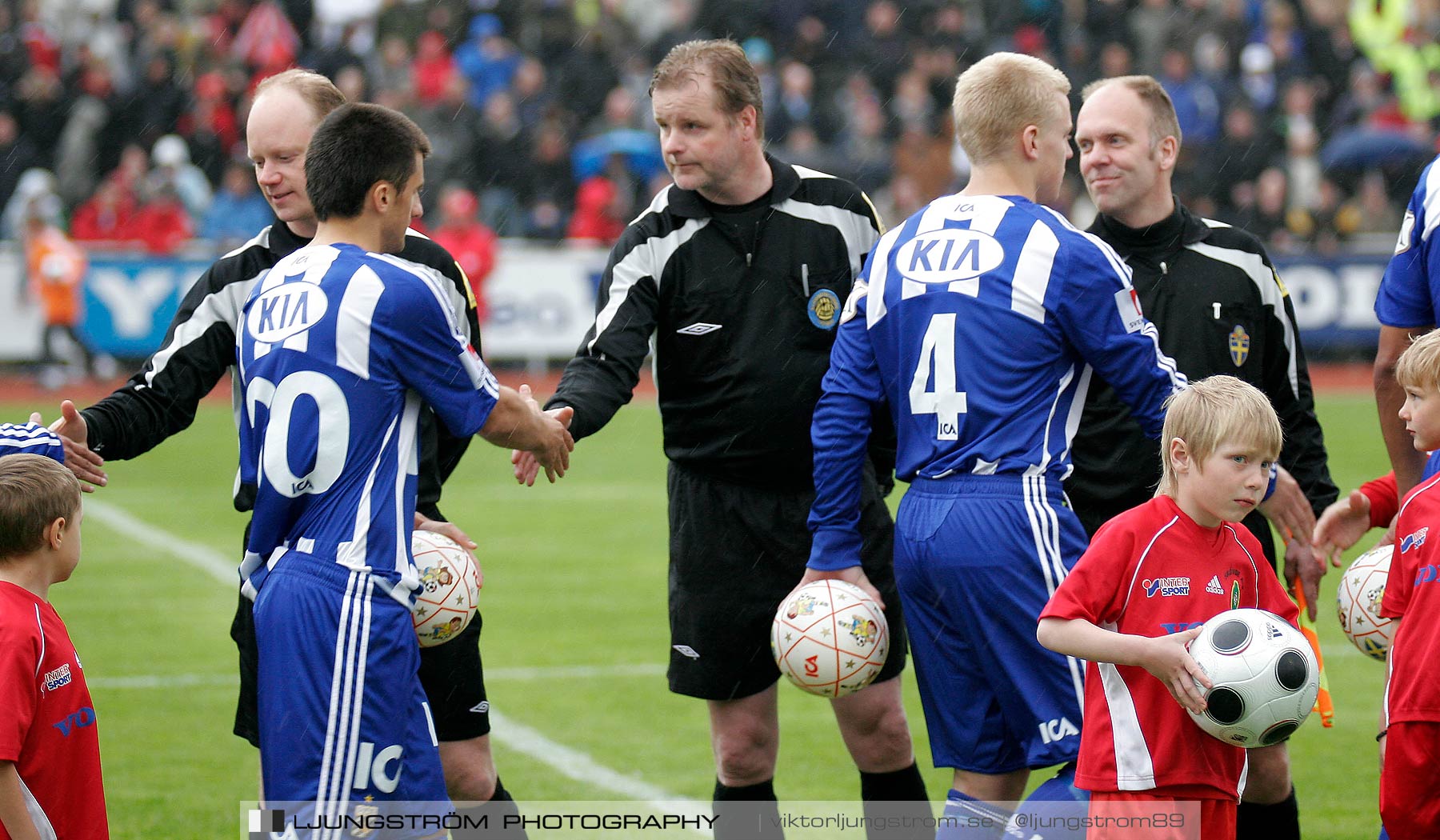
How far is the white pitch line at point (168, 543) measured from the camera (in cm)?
1093

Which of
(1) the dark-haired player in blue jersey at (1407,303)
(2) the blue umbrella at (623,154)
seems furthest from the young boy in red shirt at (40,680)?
(2) the blue umbrella at (623,154)

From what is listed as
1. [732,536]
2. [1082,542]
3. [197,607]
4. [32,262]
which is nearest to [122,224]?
[32,262]

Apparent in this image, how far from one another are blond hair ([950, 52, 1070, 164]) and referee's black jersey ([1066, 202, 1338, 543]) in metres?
1.04

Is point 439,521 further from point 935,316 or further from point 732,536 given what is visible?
point 935,316

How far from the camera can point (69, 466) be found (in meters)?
4.38

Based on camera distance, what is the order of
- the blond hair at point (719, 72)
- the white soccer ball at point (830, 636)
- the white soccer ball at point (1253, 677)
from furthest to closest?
the blond hair at point (719, 72) → the white soccer ball at point (830, 636) → the white soccer ball at point (1253, 677)

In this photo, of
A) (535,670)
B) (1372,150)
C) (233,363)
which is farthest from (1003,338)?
(1372,150)

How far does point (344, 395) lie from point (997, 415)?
168 cm

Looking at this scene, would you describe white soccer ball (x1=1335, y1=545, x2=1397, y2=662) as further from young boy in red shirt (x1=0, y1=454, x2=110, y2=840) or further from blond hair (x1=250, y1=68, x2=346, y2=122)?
young boy in red shirt (x1=0, y1=454, x2=110, y2=840)

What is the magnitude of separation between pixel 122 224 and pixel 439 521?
17562mm

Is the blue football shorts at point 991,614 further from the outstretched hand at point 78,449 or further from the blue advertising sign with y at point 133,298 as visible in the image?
the blue advertising sign with y at point 133,298

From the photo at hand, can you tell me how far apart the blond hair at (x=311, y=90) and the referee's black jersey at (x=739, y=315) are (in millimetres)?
1057

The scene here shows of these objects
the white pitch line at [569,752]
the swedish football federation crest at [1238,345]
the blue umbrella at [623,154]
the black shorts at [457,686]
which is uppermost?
the blue umbrella at [623,154]

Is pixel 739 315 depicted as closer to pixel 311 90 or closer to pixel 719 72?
pixel 719 72
